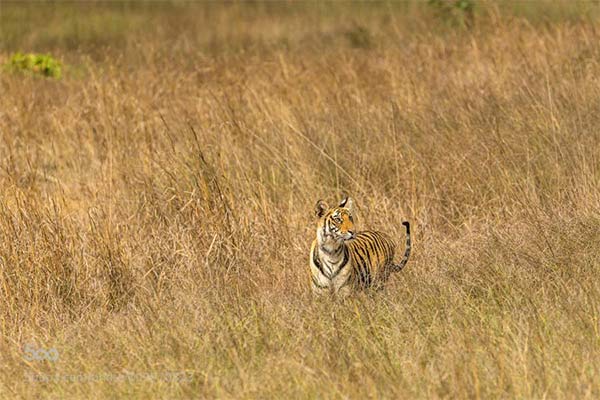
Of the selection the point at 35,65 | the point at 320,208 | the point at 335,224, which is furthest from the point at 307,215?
the point at 35,65

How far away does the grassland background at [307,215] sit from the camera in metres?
4.35

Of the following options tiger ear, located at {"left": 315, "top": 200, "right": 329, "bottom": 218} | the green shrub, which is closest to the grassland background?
the green shrub

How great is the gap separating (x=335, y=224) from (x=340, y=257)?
17 centimetres

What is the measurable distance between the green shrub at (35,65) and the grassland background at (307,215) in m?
0.25

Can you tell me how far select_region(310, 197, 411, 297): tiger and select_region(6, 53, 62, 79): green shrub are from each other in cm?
661

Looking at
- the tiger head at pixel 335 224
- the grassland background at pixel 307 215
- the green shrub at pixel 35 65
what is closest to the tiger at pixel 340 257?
the tiger head at pixel 335 224

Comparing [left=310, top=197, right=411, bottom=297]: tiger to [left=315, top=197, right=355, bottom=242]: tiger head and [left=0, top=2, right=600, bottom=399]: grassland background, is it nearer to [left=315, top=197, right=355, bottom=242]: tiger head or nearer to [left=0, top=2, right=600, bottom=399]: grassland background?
[left=315, top=197, right=355, bottom=242]: tiger head

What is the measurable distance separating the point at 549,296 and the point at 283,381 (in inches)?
56.4

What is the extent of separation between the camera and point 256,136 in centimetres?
758

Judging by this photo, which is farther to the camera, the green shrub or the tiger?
the green shrub

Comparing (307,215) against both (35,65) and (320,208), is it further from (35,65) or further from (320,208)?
(35,65)

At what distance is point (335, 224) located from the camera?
503 centimetres

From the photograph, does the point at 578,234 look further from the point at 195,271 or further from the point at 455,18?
the point at 455,18

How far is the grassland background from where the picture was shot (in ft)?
14.3
